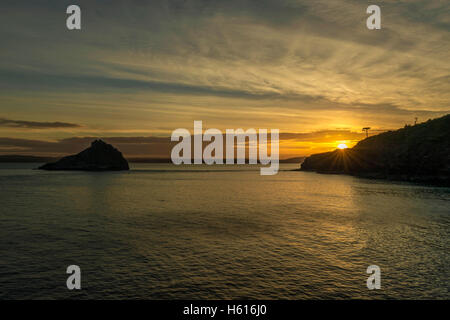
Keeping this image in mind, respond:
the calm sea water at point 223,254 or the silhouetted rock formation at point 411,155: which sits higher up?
the silhouetted rock formation at point 411,155

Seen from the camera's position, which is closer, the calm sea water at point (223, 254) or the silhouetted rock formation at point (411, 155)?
the calm sea water at point (223, 254)

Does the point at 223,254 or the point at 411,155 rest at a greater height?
the point at 411,155

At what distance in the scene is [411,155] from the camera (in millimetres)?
120125

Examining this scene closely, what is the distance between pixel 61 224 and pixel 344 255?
3278cm

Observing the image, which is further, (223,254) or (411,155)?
(411,155)

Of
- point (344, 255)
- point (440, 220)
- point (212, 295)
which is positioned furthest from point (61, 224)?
point (440, 220)

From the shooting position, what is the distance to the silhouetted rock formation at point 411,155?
4220 inches

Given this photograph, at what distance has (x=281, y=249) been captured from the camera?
25.2 m

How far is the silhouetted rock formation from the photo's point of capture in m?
107

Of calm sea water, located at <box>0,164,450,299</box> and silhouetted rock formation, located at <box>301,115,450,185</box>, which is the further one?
silhouetted rock formation, located at <box>301,115,450,185</box>

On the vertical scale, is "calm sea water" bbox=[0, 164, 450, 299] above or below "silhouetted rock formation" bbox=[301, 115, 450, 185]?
below
